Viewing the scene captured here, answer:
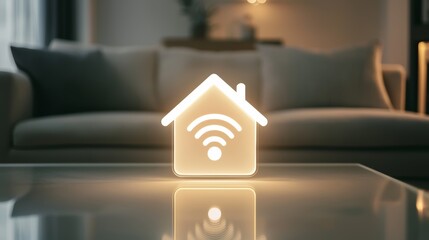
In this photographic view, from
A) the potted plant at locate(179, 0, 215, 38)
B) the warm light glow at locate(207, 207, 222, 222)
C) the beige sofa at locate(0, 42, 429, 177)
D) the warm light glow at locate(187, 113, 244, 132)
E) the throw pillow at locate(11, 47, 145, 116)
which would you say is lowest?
the warm light glow at locate(207, 207, 222, 222)

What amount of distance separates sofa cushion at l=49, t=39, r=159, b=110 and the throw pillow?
28mm

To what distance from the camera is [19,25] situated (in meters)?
4.69

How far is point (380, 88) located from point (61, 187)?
234 cm

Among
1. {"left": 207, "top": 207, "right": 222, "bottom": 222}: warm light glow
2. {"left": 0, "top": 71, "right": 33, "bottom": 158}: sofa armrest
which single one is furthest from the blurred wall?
{"left": 207, "top": 207, "right": 222, "bottom": 222}: warm light glow

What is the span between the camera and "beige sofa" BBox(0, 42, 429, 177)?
268cm

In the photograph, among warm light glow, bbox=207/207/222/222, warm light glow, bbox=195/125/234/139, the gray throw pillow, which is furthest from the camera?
the gray throw pillow

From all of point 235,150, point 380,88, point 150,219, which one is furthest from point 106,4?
point 150,219

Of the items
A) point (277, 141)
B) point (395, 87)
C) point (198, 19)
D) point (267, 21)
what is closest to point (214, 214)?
point (277, 141)

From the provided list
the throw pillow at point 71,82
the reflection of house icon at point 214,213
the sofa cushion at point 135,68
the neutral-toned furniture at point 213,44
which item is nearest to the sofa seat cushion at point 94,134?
the throw pillow at point 71,82

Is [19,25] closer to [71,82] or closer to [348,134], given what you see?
[71,82]

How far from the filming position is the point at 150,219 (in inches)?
37.0

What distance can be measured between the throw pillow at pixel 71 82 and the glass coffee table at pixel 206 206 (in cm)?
161

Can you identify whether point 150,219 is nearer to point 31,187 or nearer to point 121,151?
point 31,187

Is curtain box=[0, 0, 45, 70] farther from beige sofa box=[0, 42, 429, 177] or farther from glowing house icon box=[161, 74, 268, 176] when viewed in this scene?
glowing house icon box=[161, 74, 268, 176]
